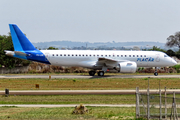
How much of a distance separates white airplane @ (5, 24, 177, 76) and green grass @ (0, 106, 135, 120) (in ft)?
81.7

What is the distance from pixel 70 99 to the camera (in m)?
25.0

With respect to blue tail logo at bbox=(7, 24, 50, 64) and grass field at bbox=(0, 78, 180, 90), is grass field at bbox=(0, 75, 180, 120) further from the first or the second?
blue tail logo at bbox=(7, 24, 50, 64)

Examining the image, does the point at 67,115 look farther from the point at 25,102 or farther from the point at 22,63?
the point at 22,63

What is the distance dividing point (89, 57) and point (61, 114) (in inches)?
1122

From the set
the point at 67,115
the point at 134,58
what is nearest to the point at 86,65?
the point at 134,58

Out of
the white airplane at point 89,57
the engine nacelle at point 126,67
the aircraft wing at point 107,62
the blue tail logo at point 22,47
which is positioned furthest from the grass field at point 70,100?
the blue tail logo at point 22,47

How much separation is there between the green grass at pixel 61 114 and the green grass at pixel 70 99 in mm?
4109

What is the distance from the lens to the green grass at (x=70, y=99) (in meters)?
23.7

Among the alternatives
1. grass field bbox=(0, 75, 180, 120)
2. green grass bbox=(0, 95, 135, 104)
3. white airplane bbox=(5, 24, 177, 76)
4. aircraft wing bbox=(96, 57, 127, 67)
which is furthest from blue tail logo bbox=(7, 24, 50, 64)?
green grass bbox=(0, 95, 135, 104)

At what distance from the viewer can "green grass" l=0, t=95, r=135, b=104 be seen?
23.7m

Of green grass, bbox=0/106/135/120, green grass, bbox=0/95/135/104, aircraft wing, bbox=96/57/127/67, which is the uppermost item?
aircraft wing, bbox=96/57/127/67

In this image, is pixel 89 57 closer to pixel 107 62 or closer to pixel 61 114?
pixel 107 62

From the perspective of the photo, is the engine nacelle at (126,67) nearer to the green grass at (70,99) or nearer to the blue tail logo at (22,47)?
the blue tail logo at (22,47)

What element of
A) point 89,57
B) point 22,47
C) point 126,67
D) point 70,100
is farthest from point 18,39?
point 70,100
